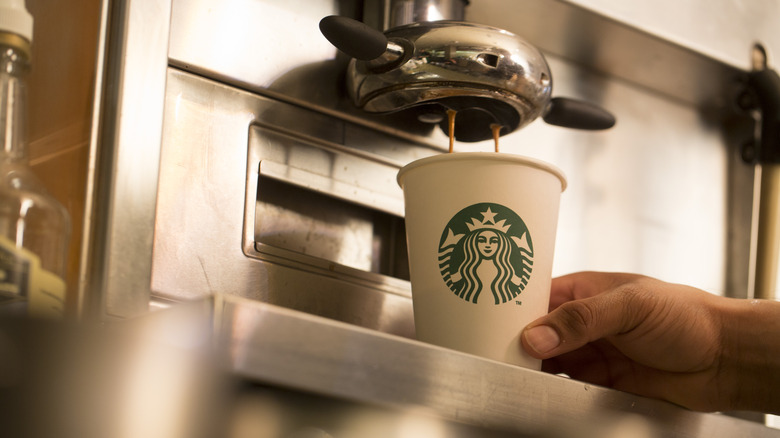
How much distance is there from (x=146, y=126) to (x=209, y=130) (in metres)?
0.09

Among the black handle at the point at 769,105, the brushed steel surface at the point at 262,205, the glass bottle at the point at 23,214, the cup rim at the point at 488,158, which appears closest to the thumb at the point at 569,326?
the cup rim at the point at 488,158

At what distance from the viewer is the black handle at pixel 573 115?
92 centimetres

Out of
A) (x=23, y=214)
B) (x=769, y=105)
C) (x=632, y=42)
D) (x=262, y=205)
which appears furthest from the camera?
(x=769, y=105)

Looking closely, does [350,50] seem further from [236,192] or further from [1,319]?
[1,319]

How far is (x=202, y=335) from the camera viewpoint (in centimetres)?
43

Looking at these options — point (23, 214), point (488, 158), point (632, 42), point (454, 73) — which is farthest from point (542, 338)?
point (632, 42)

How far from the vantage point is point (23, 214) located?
614 mm

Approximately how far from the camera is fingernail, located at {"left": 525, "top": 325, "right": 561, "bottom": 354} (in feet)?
2.22

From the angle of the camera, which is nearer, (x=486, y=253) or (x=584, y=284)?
(x=486, y=253)

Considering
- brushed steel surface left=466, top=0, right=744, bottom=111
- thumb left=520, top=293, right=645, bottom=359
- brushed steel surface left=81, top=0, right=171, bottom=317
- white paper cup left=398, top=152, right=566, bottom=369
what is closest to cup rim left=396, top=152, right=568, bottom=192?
white paper cup left=398, top=152, right=566, bottom=369

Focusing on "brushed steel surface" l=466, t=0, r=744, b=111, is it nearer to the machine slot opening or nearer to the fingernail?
the machine slot opening

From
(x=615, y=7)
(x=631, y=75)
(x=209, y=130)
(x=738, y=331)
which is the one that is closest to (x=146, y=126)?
(x=209, y=130)

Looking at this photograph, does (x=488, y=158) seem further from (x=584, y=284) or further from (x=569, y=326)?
(x=584, y=284)

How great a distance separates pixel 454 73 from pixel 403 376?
376mm
